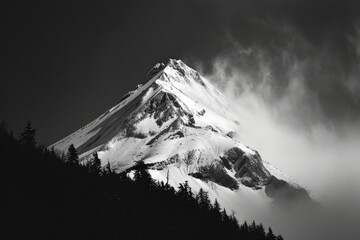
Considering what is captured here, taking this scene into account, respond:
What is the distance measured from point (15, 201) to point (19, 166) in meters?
11.2

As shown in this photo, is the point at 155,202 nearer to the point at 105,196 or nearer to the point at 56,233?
the point at 105,196

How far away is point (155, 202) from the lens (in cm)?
11412

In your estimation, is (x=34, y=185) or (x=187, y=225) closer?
(x=34, y=185)

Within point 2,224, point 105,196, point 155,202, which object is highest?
point 155,202

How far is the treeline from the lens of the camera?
82188 mm

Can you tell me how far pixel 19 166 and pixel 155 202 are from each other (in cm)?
3029

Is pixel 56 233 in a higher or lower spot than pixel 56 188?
lower

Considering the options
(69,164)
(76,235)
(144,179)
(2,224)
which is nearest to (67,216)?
(76,235)

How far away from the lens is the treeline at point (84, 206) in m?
82.2

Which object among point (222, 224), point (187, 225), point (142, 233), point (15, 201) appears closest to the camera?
point (15, 201)

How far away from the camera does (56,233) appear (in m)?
79.6

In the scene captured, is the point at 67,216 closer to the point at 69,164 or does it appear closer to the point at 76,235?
the point at 76,235

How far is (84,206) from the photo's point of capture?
93312 millimetres

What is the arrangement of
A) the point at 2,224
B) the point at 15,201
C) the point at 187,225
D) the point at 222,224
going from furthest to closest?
1. the point at 222,224
2. the point at 187,225
3. the point at 15,201
4. the point at 2,224
